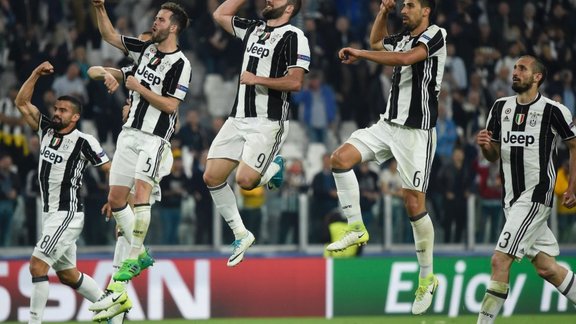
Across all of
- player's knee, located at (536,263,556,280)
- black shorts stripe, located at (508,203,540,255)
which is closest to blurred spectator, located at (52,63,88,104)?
player's knee, located at (536,263,556,280)

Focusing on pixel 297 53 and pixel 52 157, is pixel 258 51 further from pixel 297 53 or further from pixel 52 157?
pixel 52 157

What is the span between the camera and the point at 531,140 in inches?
532

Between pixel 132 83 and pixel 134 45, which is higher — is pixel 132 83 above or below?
below

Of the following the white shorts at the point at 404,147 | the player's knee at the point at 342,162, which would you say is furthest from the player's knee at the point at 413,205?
the player's knee at the point at 342,162

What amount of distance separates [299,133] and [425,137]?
31.0 ft

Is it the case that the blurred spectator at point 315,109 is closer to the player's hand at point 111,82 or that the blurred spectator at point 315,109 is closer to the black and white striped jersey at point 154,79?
the black and white striped jersey at point 154,79

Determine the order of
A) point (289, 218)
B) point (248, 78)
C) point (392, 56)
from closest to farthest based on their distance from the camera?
1. point (392, 56)
2. point (248, 78)
3. point (289, 218)

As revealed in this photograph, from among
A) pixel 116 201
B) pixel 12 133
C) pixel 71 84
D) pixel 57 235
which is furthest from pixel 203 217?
pixel 116 201

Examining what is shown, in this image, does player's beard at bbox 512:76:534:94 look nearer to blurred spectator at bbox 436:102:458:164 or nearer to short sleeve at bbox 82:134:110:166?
short sleeve at bbox 82:134:110:166

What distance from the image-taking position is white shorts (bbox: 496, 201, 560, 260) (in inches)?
526

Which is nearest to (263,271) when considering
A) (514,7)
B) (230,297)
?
(230,297)

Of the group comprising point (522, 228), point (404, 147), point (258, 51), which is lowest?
point (522, 228)

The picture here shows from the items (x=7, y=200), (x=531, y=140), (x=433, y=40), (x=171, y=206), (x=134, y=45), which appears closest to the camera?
(x=433, y=40)

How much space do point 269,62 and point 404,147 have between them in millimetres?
1584
